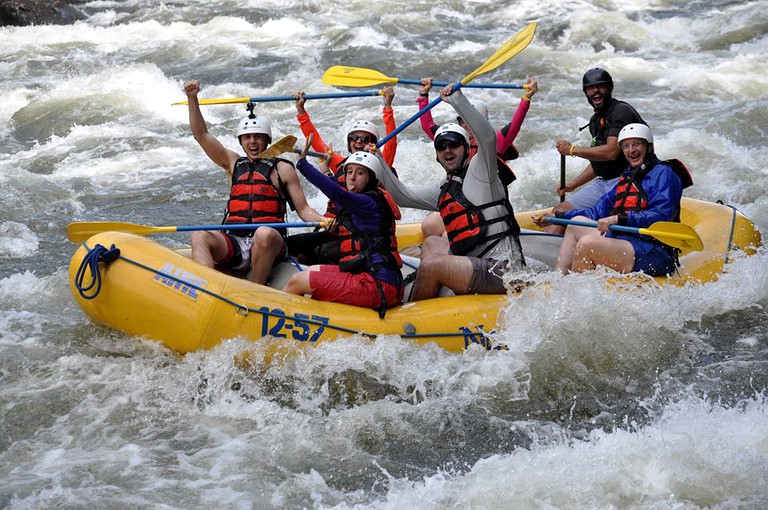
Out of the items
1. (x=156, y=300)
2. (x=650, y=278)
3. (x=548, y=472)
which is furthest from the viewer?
(x=650, y=278)

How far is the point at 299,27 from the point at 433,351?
1318 centimetres

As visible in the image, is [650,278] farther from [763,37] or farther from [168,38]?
[168,38]

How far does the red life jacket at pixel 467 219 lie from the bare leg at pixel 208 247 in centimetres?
130

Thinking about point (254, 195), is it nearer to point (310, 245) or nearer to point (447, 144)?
point (310, 245)

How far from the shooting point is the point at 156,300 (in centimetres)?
515

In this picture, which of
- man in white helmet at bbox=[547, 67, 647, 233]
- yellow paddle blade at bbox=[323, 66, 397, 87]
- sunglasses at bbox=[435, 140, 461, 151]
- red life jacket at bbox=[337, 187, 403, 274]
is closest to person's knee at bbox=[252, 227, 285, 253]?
red life jacket at bbox=[337, 187, 403, 274]

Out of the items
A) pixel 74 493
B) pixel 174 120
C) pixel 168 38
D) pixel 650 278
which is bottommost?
pixel 74 493

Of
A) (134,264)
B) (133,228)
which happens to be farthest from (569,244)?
(133,228)

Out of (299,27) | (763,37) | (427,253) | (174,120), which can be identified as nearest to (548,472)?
(427,253)

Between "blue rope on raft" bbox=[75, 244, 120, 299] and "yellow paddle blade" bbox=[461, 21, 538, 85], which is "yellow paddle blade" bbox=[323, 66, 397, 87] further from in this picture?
"blue rope on raft" bbox=[75, 244, 120, 299]

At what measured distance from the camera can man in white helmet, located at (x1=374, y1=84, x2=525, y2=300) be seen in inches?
Result: 208

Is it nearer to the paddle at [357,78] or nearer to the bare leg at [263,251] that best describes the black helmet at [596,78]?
the paddle at [357,78]

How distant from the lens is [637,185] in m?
5.61

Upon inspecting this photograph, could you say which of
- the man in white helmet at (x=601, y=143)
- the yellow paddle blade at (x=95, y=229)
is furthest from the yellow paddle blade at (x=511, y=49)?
the yellow paddle blade at (x=95, y=229)
